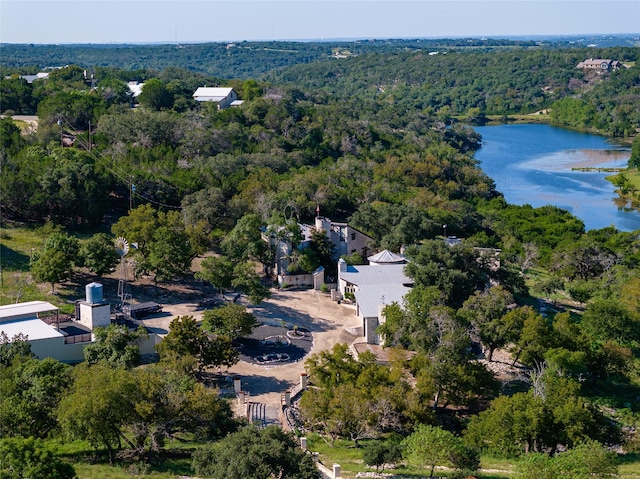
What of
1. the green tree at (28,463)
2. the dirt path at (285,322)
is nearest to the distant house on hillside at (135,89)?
the dirt path at (285,322)

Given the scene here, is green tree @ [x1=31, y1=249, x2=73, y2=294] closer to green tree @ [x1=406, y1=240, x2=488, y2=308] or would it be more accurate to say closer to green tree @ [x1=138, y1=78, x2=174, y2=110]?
green tree @ [x1=406, y1=240, x2=488, y2=308]

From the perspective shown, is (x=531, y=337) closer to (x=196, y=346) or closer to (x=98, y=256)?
(x=196, y=346)

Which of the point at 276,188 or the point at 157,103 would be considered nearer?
the point at 276,188

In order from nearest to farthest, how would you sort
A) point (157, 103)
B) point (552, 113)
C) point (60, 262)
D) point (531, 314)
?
point (531, 314) < point (60, 262) < point (157, 103) < point (552, 113)

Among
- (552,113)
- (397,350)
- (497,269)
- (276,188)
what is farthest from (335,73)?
(397,350)

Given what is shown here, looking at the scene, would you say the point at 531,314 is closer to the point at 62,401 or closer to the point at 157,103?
the point at 62,401

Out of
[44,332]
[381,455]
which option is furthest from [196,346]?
[381,455]
